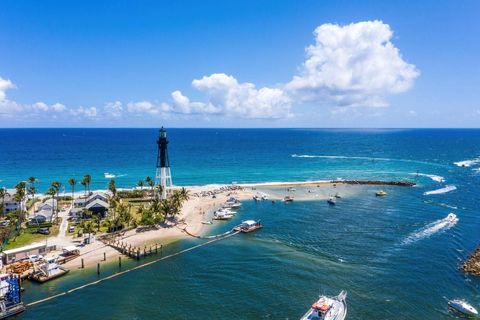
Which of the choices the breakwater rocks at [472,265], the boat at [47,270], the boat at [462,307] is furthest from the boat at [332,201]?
the boat at [47,270]

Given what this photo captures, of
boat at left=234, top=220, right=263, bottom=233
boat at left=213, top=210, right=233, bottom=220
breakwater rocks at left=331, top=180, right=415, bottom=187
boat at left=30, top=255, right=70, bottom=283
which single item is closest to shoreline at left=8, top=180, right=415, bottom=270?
breakwater rocks at left=331, top=180, right=415, bottom=187

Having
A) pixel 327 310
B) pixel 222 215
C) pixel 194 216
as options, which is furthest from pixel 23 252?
pixel 327 310

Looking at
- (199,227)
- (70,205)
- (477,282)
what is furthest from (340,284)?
(70,205)

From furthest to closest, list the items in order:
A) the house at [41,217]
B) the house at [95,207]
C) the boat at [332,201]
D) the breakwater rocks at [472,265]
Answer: the boat at [332,201]
the house at [95,207]
the house at [41,217]
the breakwater rocks at [472,265]

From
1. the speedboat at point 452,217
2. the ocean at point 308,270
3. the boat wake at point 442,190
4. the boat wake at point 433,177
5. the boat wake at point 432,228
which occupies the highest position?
the boat wake at point 433,177

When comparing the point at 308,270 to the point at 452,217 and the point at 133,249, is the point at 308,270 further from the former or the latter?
the point at 452,217

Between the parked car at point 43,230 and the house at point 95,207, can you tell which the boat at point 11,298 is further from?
the house at point 95,207

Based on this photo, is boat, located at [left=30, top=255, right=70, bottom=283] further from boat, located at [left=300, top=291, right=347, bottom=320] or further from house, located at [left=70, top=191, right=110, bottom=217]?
boat, located at [left=300, top=291, right=347, bottom=320]
